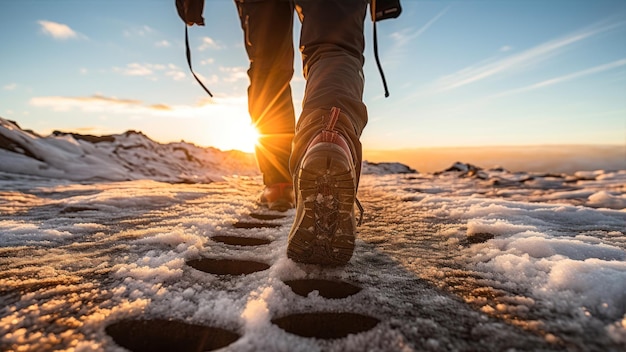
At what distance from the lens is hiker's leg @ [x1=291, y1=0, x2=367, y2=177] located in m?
1.06

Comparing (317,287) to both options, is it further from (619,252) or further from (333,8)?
(333,8)

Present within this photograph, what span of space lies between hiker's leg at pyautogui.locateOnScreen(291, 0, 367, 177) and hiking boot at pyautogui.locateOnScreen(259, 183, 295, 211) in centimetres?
100

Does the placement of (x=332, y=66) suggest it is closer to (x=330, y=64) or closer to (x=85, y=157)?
(x=330, y=64)

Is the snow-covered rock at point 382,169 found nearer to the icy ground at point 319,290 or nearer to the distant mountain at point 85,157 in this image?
the distant mountain at point 85,157

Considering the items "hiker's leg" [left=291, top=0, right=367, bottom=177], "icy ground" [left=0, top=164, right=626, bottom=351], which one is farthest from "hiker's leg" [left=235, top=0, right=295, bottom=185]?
"icy ground" [left=0, top=164, right=626, bottom=351]

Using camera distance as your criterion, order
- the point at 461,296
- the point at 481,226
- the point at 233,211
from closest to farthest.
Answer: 1. the point at 461,296
2. the point at 481,226
3. the point at 233,211

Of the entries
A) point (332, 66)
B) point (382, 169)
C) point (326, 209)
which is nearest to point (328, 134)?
point (326, 209)

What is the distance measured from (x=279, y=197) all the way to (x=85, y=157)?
19.6 ft

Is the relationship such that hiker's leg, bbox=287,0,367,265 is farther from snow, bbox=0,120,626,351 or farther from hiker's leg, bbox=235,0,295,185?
hiker's leg, bbox=235,0,295,185

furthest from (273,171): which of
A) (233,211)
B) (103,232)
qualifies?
(103,232)

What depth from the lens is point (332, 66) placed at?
3.79 ft

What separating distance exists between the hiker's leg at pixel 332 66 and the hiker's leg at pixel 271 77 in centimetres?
65

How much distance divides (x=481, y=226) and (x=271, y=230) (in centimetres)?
84

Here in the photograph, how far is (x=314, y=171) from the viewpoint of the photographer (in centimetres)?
89
